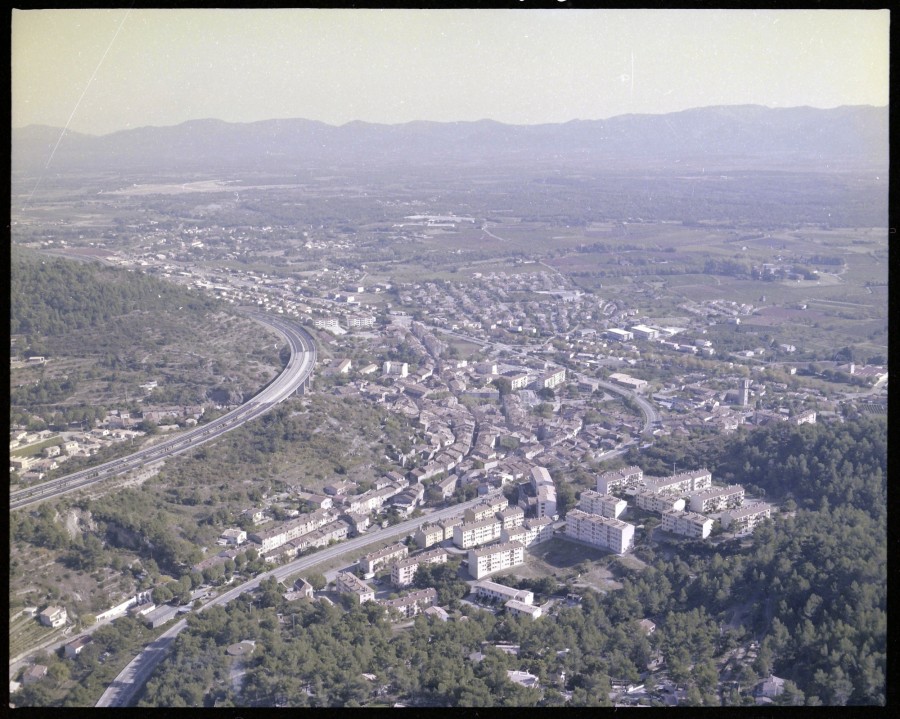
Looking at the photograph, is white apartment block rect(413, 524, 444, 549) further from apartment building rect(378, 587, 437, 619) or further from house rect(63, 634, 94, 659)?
house rect(63, 634, 94, 659)

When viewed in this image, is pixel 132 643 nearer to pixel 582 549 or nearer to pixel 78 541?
pixel 78 541

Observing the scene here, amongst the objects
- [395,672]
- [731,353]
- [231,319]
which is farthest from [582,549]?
[231,319]

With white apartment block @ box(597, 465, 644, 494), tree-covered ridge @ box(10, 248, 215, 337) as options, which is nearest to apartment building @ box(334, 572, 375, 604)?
white apartment block @ box(597, 465, 644, 494)

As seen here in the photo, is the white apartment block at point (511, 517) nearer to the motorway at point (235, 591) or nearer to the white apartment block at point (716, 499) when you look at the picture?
the motorway at point (235, 591)

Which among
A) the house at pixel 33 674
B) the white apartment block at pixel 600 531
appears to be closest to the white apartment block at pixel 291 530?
the white apartment block at pixel 600 531

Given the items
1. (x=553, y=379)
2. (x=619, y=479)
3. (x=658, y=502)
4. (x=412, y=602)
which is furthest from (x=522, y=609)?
(x=553, y=379)

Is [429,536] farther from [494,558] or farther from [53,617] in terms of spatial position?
[53,617]
